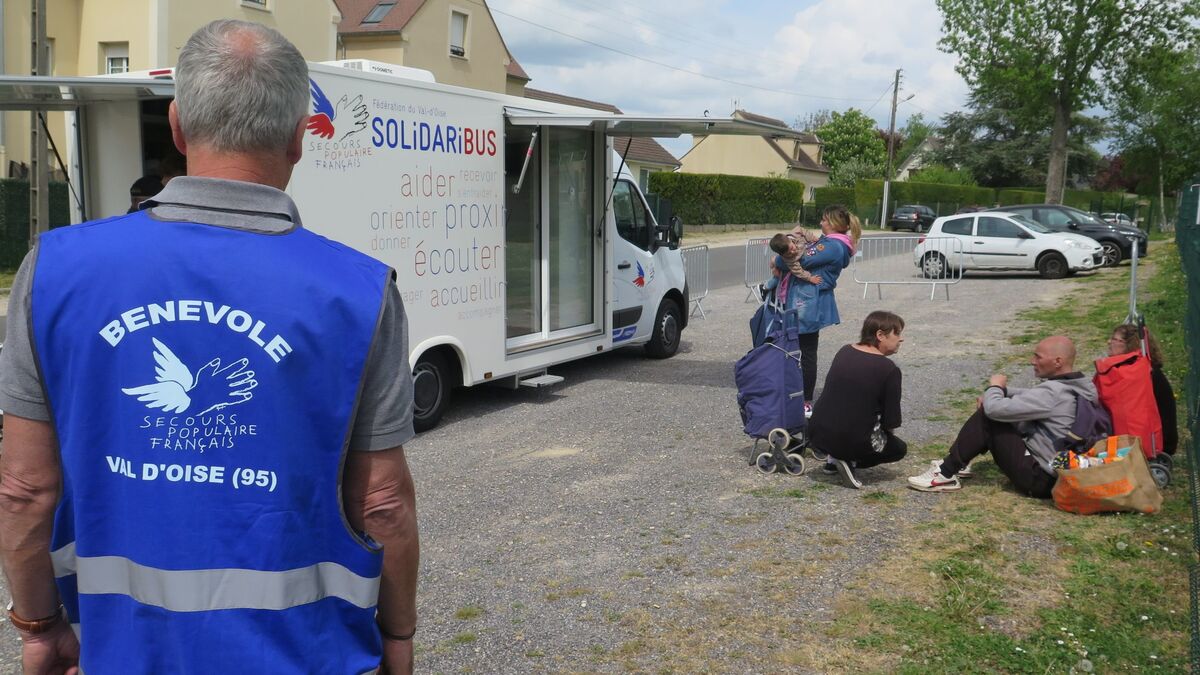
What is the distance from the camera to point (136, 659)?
5.42 ft

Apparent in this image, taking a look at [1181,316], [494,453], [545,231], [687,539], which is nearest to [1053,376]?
[687,539]

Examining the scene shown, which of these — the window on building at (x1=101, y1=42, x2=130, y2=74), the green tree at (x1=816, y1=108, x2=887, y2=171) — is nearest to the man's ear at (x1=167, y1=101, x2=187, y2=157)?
the window on building at (x1=101, y1=42, x2=130, y2=74)

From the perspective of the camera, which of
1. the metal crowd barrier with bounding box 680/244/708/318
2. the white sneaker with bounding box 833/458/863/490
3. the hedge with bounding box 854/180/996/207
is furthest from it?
the hedge with bounding box 854/180/996/207

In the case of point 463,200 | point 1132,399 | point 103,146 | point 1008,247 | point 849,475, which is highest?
point 103,146

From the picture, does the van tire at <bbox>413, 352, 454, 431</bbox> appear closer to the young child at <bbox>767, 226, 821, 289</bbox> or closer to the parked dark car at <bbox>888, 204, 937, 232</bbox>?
the young child at <bbox>767, 226, 821, 289</bbox>

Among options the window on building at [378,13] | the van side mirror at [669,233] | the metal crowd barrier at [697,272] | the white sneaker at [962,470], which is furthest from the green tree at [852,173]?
the white sneaker at [962,470]

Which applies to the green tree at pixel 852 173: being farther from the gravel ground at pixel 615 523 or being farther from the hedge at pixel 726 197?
the gravel ground at pixel 615 523

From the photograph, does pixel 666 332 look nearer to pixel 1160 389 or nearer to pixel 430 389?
pixel 430 389

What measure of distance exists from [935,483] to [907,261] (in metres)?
19.2

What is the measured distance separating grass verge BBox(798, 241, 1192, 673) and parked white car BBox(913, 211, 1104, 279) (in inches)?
602

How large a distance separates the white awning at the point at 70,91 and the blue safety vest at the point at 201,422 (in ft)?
16.3

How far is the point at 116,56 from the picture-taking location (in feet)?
79.6

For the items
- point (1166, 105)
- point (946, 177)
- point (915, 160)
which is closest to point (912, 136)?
point (915, 160)

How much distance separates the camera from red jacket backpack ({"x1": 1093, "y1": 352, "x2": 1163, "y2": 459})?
20.3 ft
